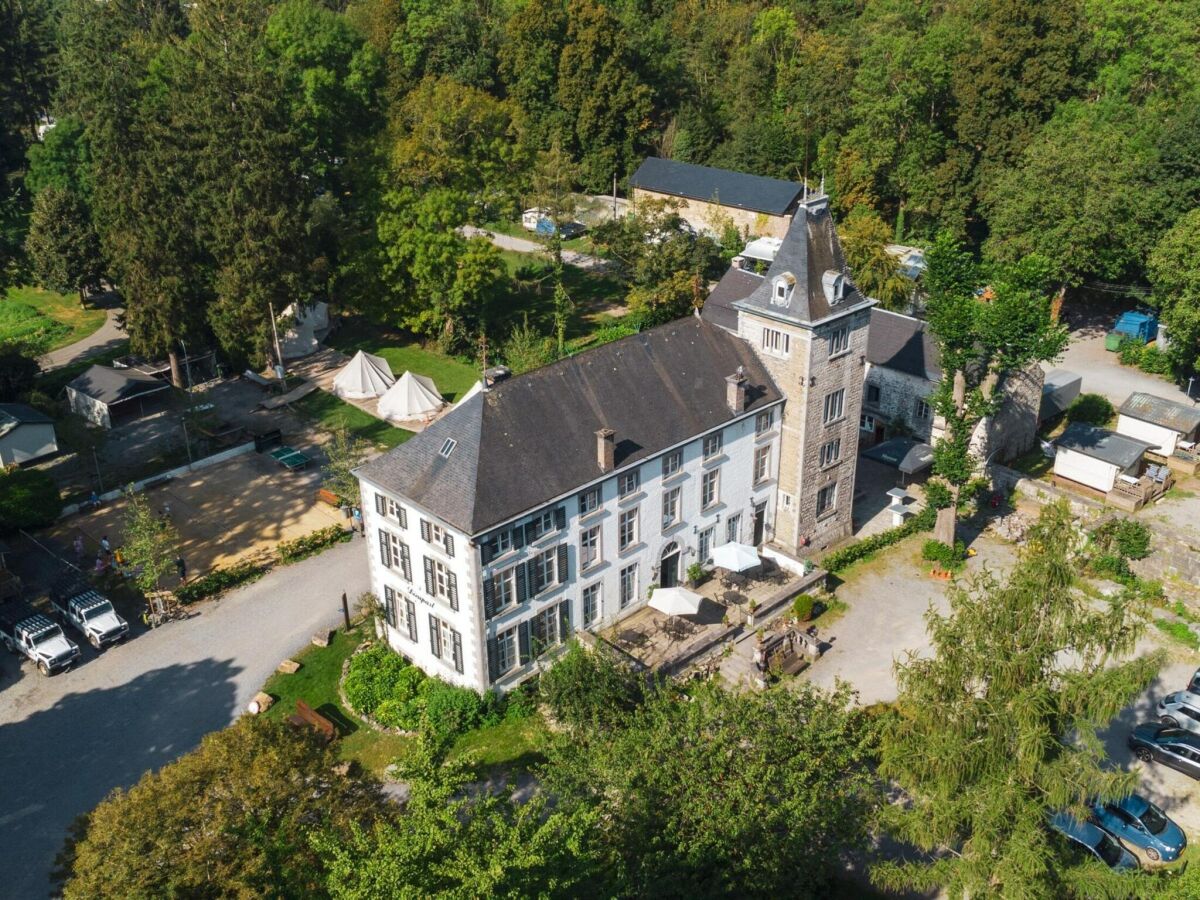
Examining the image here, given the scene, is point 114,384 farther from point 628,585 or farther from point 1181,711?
point 1181,711

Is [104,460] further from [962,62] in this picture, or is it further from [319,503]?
[962,62]

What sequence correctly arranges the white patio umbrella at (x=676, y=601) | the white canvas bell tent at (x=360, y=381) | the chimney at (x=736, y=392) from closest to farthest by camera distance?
the white patio umbrella at (x=676, y=601), the chimney at (x=736, y=392), the white canvas bell tent at (x=360, y=381)

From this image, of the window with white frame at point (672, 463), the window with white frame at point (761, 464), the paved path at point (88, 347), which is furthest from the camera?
the paved path at point (88, 347)

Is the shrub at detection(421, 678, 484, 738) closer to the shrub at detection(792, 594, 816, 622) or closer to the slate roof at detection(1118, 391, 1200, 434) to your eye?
the shrub at detection(792, 594, 816, 622)

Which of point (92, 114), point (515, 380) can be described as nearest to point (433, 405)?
point (515, 380)

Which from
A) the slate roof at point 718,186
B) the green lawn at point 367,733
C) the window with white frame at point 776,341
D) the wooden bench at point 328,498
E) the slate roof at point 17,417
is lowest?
the green lawn at point 367,733

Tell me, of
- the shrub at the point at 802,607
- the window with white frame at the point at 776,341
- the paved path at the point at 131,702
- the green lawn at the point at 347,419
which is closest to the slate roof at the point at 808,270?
the window with white frame at the point at 776,341

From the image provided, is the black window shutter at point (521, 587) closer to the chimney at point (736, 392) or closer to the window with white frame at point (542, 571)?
the window with white frame at point (542, 571)
